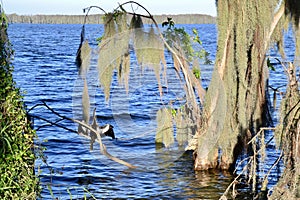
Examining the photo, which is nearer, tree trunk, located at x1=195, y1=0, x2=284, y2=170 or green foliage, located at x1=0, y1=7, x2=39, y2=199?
green foliage, located at x1=0, y1=7, x2=39, y2=199

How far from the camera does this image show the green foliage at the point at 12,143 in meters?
5.87

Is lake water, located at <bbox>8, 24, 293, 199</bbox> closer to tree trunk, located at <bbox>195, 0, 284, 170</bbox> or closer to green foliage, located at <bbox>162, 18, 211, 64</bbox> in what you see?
green foliage, located at <bbox>162, 18, 211, 64</bbox>

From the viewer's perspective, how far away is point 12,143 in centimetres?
596

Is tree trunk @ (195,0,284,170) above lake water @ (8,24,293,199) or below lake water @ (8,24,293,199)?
above

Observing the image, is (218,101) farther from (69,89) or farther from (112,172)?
(69,89)

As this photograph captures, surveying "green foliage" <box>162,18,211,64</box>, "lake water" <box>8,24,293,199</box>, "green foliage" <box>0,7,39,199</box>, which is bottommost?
"lake water" <box>8,24,293,199</box>

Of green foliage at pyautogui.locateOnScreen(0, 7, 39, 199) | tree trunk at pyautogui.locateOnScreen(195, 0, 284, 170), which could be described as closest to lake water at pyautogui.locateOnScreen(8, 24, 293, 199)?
green foliage at pyautogui.locateOnScreen(0, 7, 39, 199)

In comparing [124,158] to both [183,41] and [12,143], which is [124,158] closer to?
[183,41]

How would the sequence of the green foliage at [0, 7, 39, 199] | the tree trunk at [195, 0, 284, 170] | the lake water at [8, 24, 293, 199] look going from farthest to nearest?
the lake water at [8, 24, 293, 199] → the tree trunk at [195, 0, 284, 170] → the green foliage at [0, 7, 39, 199]

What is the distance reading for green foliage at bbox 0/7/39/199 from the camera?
587 cm

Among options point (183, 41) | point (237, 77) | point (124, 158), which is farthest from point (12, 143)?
point (124, 158)

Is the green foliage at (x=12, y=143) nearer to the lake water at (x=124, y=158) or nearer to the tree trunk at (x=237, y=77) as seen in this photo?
the lake water at (x=124, y=158)

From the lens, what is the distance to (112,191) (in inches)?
448

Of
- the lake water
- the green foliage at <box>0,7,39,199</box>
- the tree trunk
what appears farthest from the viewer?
the lake water
